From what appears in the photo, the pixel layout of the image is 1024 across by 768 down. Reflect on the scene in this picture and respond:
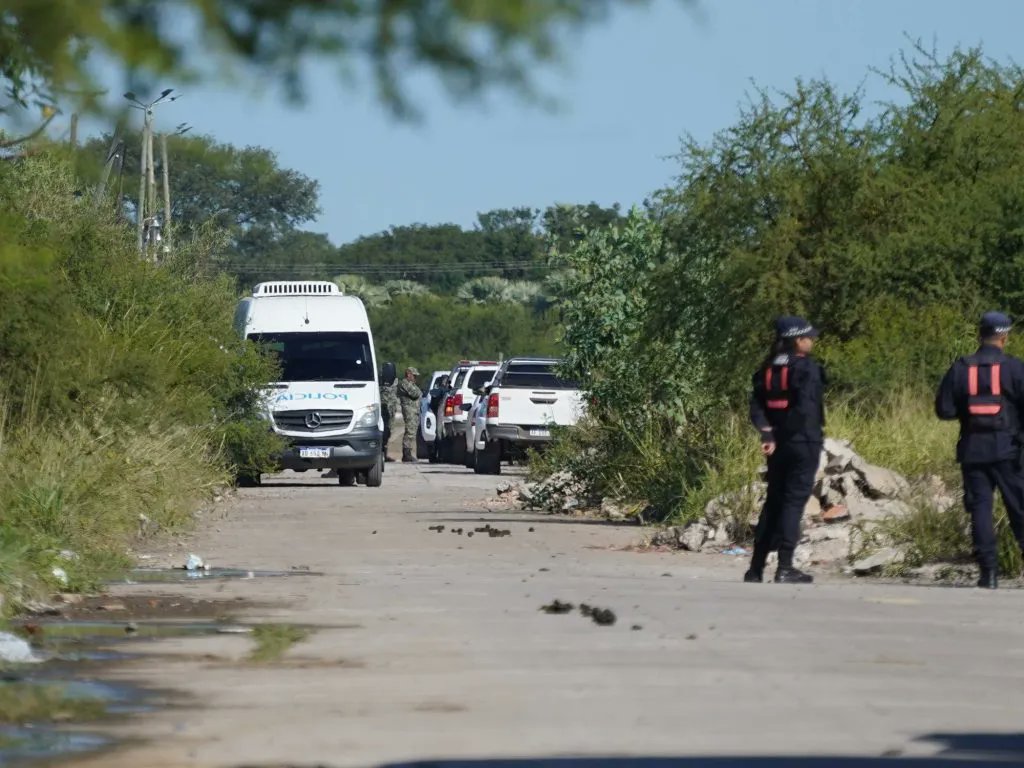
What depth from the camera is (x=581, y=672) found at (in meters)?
9.05

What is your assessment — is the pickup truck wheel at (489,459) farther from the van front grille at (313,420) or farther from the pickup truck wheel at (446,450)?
the pickup truck wheel at (446,450)

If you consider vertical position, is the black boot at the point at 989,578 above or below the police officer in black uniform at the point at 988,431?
below

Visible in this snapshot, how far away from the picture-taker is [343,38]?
4434 mm

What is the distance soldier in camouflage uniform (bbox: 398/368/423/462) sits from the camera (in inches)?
1827

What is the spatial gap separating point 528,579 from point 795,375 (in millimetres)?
2240

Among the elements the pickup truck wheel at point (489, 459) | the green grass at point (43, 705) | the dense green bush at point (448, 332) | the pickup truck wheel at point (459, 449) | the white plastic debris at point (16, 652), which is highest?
the dense green bush at point (448, 332)

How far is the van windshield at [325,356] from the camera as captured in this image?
99.7ft

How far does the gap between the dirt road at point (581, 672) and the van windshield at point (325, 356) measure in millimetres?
14779

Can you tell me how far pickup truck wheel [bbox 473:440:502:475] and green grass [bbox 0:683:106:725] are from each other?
26.4 m

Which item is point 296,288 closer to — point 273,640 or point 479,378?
point 479,378

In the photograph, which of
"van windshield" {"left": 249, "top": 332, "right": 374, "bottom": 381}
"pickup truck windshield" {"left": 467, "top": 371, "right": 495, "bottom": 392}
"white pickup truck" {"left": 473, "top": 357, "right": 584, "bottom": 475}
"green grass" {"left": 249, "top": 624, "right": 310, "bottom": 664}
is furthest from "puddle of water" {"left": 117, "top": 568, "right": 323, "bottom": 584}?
"pickup truck windshield" {"left": 467, "top": 371, "right": 495, "bottom": 392}

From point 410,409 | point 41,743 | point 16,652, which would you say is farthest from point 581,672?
point 410,409

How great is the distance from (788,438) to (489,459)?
2168cm

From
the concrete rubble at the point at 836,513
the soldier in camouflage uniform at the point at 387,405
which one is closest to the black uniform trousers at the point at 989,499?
the concrete rubble at the point at 836,513
